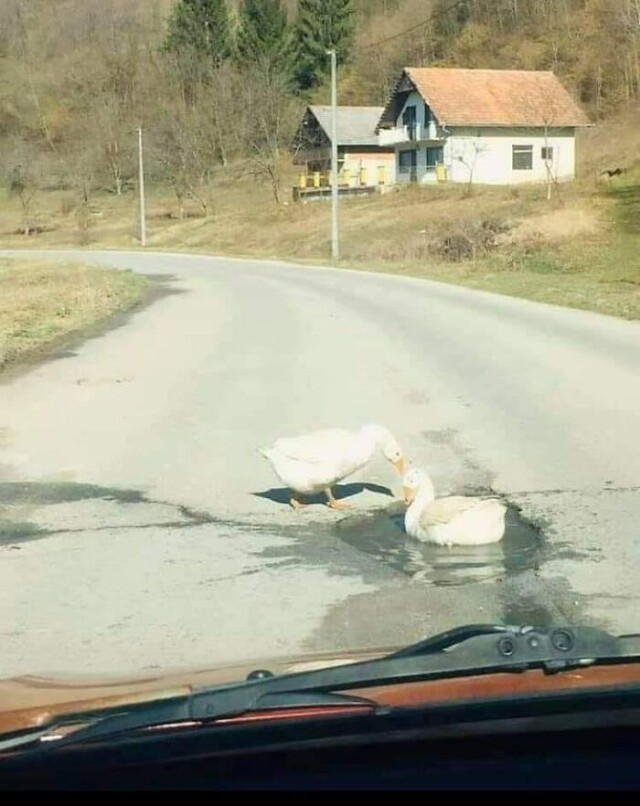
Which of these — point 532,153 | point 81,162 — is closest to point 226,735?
point 532,153

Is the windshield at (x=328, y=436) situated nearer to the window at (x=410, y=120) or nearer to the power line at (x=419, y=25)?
the window at (x=410, y=120)

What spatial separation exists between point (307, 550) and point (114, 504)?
5.77 ft

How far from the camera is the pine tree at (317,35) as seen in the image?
98.2 metres

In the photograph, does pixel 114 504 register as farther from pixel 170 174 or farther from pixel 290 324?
pixel 170 174

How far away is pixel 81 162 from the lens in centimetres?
8356

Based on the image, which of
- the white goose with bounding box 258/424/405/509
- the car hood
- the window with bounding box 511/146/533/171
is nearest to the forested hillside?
the window with bounding box 511/146/533/171

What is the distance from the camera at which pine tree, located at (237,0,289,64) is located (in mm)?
95188

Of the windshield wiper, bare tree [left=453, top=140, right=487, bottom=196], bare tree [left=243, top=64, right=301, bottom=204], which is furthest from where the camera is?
bare tree [left=243, top=64, right=301, bottom=204]

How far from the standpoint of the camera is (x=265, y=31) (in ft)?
314

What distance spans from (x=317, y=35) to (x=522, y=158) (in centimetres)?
3458

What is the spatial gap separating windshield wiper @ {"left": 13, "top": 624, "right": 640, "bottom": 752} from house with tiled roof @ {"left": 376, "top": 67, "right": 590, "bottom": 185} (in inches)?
2552

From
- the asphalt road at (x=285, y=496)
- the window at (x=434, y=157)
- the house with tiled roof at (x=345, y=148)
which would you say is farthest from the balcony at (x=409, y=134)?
the asphalt road at (x=285, y=496)

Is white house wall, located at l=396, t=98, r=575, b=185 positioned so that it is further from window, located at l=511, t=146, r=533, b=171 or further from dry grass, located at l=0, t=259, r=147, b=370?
dry grass, located at l=0, t=259, r=147, b=370

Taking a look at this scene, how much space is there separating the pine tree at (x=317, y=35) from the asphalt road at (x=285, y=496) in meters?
84.2
